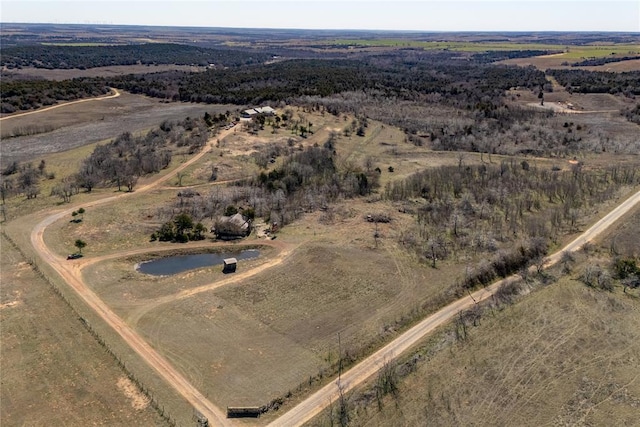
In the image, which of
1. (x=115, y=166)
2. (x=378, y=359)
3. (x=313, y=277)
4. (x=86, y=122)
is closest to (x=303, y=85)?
(x=86, y=122)

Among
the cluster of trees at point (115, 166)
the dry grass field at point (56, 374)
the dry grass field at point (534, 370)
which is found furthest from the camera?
the cluster of trees at point (115, 166)

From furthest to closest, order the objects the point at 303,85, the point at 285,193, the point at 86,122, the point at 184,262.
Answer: the point at 303,85
the point at 86,122
the point at 285,193
the point at 184,262

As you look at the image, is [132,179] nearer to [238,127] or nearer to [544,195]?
[238,127]

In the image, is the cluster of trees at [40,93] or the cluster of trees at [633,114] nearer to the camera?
the cluster of trees at [633,114]

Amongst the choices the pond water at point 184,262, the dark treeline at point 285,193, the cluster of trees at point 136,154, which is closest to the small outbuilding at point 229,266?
the pond water at point 184,262

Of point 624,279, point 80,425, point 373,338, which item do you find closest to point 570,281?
point 624,279

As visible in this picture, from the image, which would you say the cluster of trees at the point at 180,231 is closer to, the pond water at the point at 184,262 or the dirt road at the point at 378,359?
the pond water at the point at 184,262

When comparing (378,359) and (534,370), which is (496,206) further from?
(378,359)
